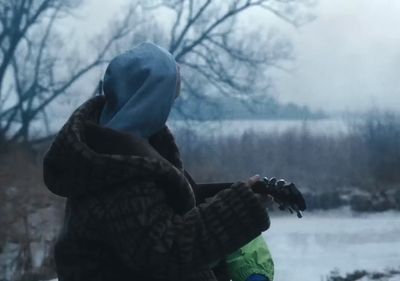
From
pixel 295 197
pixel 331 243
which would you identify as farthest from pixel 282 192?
pixel 331 243

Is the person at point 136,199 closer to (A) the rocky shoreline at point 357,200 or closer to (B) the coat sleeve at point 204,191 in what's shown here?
(B) the coat sleeve at point 204,191

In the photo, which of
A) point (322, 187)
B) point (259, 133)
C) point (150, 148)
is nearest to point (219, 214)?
point (150, 148)

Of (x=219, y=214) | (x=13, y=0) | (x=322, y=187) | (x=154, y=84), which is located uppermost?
(x=154, y=84)

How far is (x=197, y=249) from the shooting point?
2.10 metres

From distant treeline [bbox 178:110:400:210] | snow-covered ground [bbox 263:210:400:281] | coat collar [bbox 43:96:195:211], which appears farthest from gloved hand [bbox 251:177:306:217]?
distant treeline [bbox 178:110:400:210]

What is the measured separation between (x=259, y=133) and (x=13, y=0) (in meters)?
6.30

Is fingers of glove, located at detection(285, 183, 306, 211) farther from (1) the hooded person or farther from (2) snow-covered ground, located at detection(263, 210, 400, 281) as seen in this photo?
(2) snow-covered ground, located at detection(263, 210, 400, 281)

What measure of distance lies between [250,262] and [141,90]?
2.41 feet

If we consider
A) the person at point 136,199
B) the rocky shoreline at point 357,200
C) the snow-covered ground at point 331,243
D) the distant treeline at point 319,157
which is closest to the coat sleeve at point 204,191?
the person at point 136,199

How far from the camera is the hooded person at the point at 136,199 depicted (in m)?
2.08

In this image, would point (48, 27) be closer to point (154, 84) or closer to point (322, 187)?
point (322, 187)

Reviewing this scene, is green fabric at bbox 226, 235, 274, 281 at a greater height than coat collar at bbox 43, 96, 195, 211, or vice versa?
coat collar at bbox 43, 96, 195, 211

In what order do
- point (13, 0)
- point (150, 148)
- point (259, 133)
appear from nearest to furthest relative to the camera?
point (150, 148) → point (259, 133) → point (13, 0)

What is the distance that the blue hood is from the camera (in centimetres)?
224
